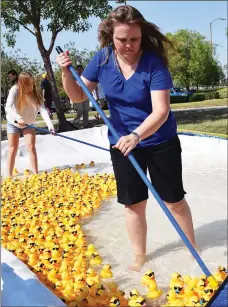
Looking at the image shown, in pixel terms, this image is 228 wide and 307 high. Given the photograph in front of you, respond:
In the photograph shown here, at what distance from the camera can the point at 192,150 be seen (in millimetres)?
7098

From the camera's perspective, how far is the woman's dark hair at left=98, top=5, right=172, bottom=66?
245cm

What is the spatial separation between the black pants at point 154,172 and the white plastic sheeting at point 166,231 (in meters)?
0.51

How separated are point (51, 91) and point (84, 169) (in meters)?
6.44

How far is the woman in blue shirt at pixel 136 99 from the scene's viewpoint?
247 cm

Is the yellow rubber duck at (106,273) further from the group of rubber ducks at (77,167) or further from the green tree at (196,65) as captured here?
the green tree at (196,65)

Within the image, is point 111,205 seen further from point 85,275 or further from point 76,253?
point 85,275

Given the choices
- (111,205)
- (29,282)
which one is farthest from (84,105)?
(29,282)

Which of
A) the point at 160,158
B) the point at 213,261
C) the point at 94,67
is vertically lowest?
the point at 213,261

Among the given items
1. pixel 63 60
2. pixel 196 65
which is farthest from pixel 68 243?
pixel 196 65

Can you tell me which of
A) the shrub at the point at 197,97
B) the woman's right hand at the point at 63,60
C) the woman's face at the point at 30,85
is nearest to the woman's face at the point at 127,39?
the woman's right hand at the point at 63,60

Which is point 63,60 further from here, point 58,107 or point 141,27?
point 58,107

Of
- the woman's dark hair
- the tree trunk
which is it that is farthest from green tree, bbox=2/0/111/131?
the woman's dark hair

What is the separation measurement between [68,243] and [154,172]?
1.02 m

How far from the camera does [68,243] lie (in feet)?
11.0
